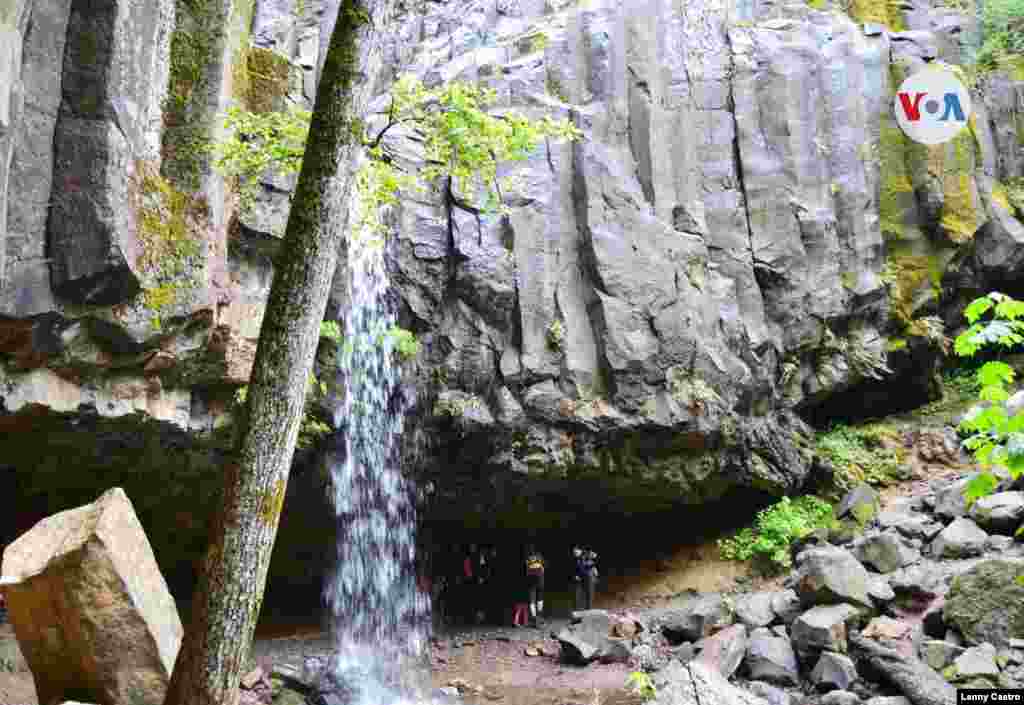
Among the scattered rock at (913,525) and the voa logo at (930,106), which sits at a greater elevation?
the voa logo at (930,106)

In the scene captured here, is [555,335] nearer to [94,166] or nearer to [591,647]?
[591,647]

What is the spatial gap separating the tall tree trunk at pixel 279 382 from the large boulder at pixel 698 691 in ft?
12.5

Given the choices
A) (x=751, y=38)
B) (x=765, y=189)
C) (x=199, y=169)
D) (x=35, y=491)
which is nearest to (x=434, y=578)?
(x=35, y=491)

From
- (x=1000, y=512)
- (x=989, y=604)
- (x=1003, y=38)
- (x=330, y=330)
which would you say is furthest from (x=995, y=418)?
(x=1003, y=38)

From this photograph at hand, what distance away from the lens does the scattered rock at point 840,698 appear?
9625 millimetres

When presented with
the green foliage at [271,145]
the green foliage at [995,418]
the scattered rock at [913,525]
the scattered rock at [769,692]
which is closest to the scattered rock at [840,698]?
the scattered rock at [769,692]

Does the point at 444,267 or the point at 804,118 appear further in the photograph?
the point at 804,118

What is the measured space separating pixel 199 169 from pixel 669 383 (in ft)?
29.0

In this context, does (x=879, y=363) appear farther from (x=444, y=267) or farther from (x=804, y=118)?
(x=444, y=267)

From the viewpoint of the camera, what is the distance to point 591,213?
14969 millimetres

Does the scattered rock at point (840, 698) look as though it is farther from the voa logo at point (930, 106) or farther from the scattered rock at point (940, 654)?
the voa logo at point (930, 106)

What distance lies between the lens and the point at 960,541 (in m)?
13.2

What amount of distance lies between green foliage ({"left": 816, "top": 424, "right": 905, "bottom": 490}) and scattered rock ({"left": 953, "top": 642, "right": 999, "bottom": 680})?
25.4 ft

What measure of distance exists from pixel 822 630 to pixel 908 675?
1.41 metres
